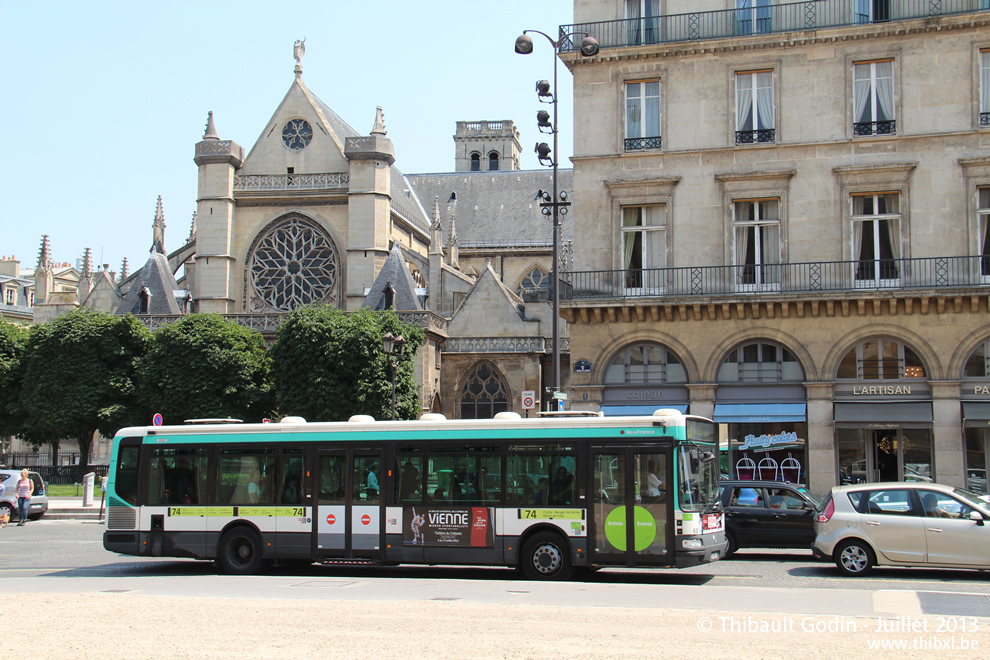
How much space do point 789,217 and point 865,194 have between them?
5.81 ft

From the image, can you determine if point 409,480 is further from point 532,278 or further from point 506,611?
point 532,278

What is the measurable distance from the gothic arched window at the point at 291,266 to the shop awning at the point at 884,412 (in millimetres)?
27563

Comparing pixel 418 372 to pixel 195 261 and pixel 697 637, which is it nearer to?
pixel 195 261

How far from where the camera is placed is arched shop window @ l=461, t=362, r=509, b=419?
41.2 m

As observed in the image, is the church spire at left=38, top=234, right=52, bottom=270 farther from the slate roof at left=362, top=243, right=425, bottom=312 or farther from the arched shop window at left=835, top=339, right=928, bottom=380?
the arched shop window at left=835, top=339, right=928, bottom=380

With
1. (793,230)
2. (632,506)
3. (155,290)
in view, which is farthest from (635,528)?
(155,290)

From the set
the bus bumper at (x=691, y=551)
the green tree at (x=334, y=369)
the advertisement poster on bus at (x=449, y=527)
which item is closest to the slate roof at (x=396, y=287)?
the green tree at (x=334, y=369)

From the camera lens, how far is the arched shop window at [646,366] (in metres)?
24.3

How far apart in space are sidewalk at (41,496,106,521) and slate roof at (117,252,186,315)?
14.6 meters

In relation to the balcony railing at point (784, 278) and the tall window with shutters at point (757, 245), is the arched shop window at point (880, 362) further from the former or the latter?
the tall window with shutters at point (757, 245)

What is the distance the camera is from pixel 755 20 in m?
24.5

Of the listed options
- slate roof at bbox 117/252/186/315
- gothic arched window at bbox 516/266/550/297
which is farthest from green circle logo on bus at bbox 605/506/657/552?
gothic arched window at bbox 516/266/550/297

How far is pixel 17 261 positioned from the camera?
272ft

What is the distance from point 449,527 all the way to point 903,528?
6.15 meters
